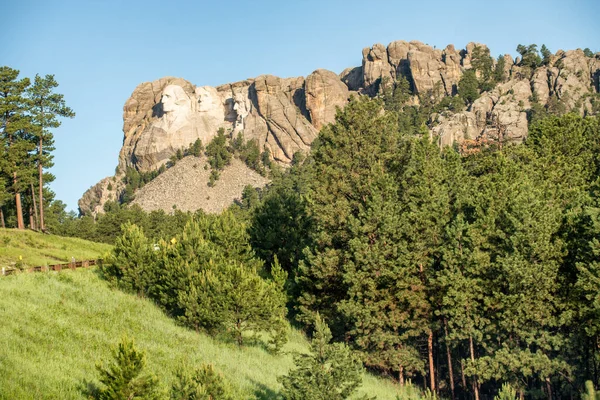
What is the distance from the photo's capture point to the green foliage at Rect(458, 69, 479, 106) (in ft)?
468

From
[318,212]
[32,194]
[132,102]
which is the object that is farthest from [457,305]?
[132,102]

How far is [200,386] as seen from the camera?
676 inches

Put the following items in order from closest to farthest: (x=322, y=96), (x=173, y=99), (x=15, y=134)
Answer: (x=15, y=134), (x=322, y=96), (x=173, y=99)

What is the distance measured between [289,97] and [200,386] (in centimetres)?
16213

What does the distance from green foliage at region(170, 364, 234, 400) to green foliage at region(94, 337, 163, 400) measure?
2.15 feet

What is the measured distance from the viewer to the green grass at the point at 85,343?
64.9 ft

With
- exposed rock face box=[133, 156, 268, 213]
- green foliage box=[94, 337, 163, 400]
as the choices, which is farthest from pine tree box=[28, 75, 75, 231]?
exposed rock face box=[133, 156, 268, 213]

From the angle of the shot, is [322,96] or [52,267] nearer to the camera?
[52,267]

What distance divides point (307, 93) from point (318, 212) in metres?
133

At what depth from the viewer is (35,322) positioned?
990 inches

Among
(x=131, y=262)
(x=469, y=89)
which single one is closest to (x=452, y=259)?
(x=131, y=262)

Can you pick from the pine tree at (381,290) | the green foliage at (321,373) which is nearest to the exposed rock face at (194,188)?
the pine tree at (381,290)

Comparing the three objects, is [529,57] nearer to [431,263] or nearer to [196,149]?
[196,149]

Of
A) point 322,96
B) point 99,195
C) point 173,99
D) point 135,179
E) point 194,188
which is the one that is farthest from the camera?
point 173,99
